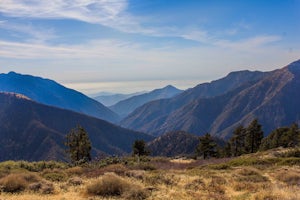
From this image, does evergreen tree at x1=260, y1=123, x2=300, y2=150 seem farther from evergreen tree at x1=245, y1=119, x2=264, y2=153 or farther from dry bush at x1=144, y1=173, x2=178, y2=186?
dry bush at x1=144, y1=173, x2=178, y2=186

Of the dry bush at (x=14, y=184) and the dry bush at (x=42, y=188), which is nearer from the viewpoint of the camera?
the dry bush at (x=42, y=188)

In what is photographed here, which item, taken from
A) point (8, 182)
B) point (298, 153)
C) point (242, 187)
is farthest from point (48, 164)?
point (298, 153)

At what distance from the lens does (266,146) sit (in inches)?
2968

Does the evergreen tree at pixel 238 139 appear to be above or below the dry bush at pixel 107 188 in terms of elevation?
below

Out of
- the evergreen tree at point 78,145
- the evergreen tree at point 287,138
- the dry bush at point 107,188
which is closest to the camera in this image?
the dry bush at point 107,188

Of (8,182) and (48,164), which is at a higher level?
(8,182)

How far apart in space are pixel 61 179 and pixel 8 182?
4138 mm

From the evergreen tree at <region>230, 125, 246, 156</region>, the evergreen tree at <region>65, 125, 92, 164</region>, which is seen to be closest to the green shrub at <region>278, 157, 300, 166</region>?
the evergreen tree at <region>65, 125, 92, 164</region>

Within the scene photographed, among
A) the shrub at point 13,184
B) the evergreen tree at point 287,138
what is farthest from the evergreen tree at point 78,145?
the evergreen tree at point 287,138

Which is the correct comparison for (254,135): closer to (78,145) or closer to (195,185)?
(78,145)

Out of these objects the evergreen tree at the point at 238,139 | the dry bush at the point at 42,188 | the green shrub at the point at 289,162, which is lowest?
the evergreen tree at the point at 238,139

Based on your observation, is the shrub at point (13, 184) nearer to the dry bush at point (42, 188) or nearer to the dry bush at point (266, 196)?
the dry bush at point (42, 188)

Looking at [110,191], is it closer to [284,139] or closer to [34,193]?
[34,193]

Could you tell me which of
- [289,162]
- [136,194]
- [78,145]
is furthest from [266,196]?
[78,145]
